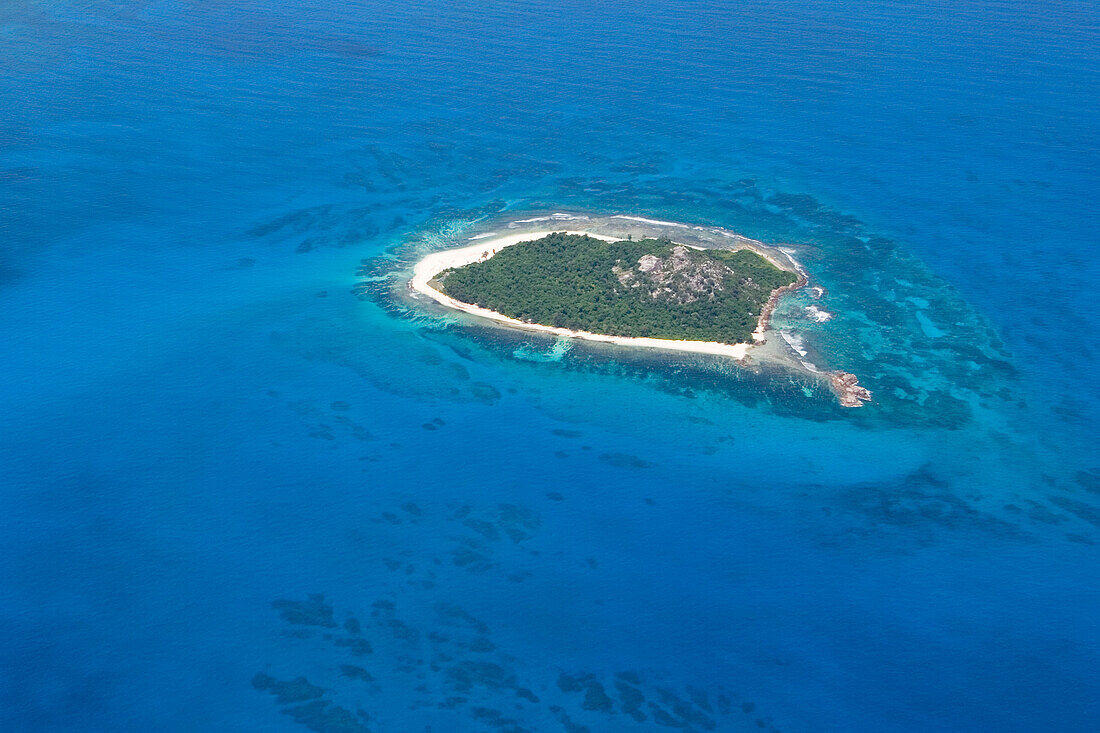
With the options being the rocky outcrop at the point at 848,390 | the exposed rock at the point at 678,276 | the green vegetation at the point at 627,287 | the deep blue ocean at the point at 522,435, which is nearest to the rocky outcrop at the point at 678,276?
the exposed rock at the point at 678,276

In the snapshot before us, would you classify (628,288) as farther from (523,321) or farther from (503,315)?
(503,315)

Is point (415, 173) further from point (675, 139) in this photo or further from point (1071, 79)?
point (1071, 79)

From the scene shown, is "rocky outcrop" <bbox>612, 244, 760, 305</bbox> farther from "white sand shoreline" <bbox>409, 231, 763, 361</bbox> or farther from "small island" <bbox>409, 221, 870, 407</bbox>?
"white sand shoreline" <bbox>409, 231, 763, 361</bbox>

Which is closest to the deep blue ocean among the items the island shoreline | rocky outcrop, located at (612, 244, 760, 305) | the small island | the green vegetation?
the island shoreline

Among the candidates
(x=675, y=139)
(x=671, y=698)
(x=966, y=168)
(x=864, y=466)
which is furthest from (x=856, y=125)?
(x=671, y=698)

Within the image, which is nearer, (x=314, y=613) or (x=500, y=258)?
(x=314, y=613)

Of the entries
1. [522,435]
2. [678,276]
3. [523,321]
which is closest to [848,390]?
[678,276]

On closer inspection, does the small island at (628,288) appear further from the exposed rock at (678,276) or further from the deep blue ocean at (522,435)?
the deep blue ocean at (522,435)
